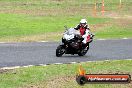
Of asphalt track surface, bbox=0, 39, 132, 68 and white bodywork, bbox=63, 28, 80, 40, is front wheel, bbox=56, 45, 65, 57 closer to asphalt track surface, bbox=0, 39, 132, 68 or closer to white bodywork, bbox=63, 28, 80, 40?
asphalt track surface, bbox=0, 39, 132, 68

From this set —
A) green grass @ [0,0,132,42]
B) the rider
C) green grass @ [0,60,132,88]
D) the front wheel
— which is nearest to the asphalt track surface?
the front wheel

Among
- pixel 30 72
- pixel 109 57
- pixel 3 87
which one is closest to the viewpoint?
pixel 3 87

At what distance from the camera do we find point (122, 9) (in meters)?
47.4

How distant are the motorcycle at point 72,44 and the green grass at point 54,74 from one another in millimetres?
2869

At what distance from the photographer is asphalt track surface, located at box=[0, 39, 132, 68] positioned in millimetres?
17809

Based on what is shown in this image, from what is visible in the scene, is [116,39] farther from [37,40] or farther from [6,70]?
[6,70]

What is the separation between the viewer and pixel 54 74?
14.0 meters

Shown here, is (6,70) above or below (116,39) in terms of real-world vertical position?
above

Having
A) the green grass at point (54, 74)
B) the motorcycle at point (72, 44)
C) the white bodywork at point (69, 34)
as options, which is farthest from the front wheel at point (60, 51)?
the green grass at point (54, 74)

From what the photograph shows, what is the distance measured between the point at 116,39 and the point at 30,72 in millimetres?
13000

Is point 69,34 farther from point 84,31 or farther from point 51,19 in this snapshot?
point 51,19

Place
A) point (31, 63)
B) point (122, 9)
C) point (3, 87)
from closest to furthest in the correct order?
point (3, 87) < point (31, 63) < point (122, 9)

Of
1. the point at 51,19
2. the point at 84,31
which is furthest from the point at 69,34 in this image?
the point at 51,19

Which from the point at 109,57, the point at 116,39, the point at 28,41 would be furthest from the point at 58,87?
the point at 116,39
